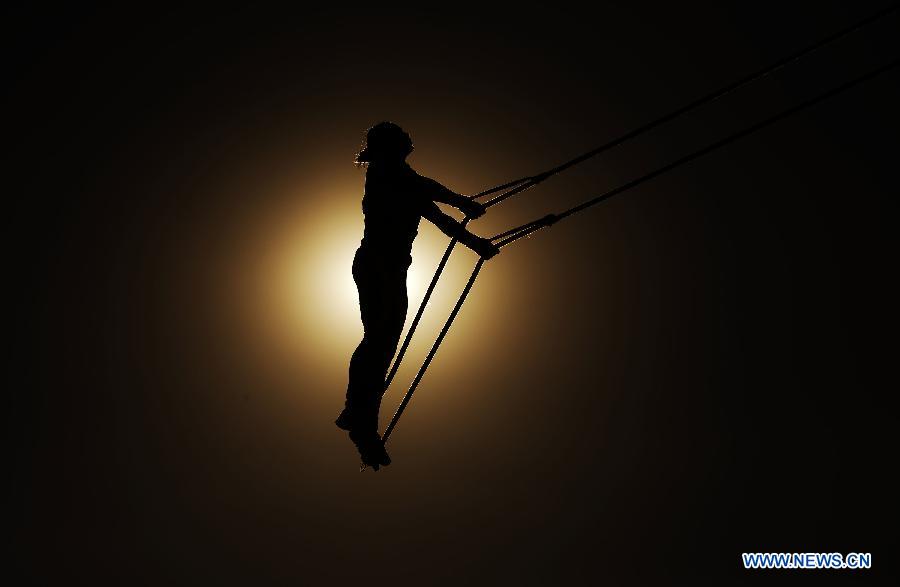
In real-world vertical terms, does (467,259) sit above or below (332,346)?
above

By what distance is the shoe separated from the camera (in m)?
2.99

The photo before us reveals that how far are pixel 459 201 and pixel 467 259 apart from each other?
3568 mm

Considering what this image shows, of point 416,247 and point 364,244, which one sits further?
point 416,247

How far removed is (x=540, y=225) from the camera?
3.06 m

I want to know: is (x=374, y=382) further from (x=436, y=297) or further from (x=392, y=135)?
(x=436, y=297)

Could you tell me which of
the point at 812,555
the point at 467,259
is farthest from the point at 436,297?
the point at 812,555

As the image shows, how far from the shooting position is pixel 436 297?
6570 millimetres

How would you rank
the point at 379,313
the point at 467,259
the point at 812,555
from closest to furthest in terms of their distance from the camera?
the point at 379,313 → the point at 467,259 → the point at 812,555

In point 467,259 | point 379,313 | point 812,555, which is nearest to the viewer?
point 379,313

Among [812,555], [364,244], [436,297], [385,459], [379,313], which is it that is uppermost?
[436,297]

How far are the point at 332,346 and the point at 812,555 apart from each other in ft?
13.0

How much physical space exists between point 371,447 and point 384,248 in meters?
0.62

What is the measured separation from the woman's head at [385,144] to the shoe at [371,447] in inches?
33.6

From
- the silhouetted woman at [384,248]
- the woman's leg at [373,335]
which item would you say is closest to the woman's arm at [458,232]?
the silhouetted woman at [384,248]
